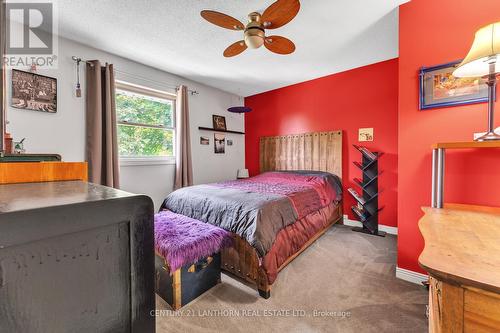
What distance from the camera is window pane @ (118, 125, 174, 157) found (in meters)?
3.17

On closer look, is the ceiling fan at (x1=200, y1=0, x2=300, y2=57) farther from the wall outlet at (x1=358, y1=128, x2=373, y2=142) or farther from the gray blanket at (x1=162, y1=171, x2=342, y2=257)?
the wall outlet at (x1=358, y1=128, x2=373, y2=142)

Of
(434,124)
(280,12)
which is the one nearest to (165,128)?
(280,12)

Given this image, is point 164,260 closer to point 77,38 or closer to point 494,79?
point 494,79

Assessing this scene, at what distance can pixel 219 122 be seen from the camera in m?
4.48

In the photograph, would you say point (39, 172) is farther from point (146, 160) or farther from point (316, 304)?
point (146, 160)

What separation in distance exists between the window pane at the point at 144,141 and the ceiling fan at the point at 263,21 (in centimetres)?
210

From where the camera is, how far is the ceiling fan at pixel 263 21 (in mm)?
1589

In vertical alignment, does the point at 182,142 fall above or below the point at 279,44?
below

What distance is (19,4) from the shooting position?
2.02m

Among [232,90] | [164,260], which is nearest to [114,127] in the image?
[164,260]

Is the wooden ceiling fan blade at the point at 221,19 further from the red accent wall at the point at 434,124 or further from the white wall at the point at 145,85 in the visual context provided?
the white wall at the point at 145,85

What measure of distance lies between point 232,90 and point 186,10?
2535mm

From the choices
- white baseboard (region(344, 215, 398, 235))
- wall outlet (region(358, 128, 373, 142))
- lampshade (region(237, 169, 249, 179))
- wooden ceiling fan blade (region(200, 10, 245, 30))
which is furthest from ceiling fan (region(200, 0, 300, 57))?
lampshade (region(237, 169, 249, 179))

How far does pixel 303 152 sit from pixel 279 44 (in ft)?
7.52
